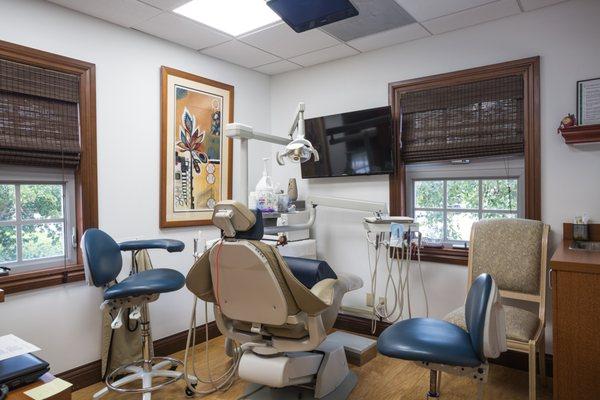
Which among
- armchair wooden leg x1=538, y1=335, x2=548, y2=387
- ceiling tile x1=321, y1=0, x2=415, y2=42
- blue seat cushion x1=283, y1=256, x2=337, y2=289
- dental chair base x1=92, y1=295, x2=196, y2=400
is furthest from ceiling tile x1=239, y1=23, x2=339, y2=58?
armchair wooden leg x1=538, y1=335, x2=548, y2=387

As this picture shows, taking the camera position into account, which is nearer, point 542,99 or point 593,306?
point 593,306

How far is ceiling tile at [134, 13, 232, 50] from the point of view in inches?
106

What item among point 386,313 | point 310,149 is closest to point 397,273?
point 386,313

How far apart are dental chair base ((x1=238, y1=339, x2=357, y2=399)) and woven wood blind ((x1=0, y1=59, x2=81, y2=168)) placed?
171 centimetres

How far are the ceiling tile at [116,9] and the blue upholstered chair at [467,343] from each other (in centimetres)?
242

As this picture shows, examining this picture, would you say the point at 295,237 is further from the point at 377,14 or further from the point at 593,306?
the point at 593,306

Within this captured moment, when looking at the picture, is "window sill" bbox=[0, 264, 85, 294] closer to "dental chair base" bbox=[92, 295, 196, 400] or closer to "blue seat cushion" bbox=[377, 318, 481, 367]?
"dental chair base" bbox=[92, 295, 196, 400]

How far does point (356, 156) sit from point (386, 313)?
4.42 feet

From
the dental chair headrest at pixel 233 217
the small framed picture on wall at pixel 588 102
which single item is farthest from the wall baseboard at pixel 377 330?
the dental chair headrest at pixel 233 217

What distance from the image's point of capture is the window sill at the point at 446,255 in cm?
288

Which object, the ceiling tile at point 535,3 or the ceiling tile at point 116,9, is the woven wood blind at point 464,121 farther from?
the ceiling tile at point 116,9

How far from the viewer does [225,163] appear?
3479 millimetres

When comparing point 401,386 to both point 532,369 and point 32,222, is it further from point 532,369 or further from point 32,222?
point 32,222

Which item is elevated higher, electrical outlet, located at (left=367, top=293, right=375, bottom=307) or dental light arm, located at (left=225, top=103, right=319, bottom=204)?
dental light arm, located at (left=225, top=103, right=319, bottom=204)
